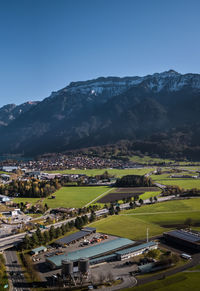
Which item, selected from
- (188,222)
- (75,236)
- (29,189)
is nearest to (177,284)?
(75,236)

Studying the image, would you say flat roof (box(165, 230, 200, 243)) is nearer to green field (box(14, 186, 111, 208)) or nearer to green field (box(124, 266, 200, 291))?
green field (box(124, 266, 200, 291))

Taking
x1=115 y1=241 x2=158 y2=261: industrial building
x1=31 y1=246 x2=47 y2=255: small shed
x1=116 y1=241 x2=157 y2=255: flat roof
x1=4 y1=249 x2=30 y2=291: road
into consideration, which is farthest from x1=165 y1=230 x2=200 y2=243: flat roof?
x1=4 y1=249 x2=30 y2=291: road

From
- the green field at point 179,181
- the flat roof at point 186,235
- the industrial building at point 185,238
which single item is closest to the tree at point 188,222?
the industrial building at point 185,238

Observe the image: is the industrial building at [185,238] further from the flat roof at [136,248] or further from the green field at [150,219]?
the flat roof at [136,248]

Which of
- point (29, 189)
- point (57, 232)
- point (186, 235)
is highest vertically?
point (29, 189)

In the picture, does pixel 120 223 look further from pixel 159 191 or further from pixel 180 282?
pixel 159 191

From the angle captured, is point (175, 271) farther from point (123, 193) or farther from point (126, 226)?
point (123, 193)
